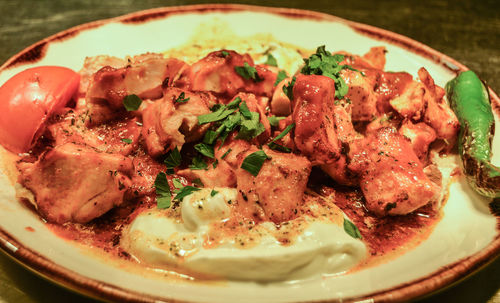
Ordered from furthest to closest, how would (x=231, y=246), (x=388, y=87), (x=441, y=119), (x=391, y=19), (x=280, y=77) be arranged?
(x=391, y=19)
(x=280, y=77)
(x=388, y=87)
(x=441, y=119)
(x=231, y=246)

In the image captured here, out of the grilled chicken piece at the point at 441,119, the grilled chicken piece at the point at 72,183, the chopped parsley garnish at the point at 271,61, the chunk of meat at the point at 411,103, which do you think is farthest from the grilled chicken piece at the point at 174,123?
the grilled chicken piece at the point at 441,119

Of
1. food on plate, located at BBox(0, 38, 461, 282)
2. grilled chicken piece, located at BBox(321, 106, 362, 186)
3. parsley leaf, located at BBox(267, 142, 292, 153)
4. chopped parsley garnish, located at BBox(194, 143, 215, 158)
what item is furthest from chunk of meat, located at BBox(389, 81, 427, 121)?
chopped parsley garnish, located at BBox(194, 143, 215, 158)

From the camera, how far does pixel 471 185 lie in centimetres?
322

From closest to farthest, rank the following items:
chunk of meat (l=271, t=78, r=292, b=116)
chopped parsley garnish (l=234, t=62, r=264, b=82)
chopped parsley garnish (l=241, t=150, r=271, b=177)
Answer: chopped parsley garnish (l=241, t=150, r=271, b=177)
chunk of meat (l=271, t=78, r=292, b=116)
chopped parsley garnish (l=234, t=62, r=264, b=82)

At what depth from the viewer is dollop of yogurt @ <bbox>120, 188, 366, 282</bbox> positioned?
249 centimetres

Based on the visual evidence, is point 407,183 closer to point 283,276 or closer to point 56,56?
point 283,276

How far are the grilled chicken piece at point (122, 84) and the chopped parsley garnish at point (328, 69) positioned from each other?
121 centimetres

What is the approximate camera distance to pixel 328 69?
3.44m

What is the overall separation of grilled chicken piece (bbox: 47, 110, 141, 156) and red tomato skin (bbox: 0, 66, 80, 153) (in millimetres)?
137

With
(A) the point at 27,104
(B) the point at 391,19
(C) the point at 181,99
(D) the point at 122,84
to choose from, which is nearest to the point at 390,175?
(C) the point at 181,99

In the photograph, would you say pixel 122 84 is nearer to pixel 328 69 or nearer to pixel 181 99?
pixel 181 99

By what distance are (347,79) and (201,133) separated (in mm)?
1317

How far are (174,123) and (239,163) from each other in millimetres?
639

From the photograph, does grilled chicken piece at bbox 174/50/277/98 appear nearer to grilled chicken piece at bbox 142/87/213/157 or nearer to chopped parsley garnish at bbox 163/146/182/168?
grilled chicken piece at bbox 142/87/213/157
